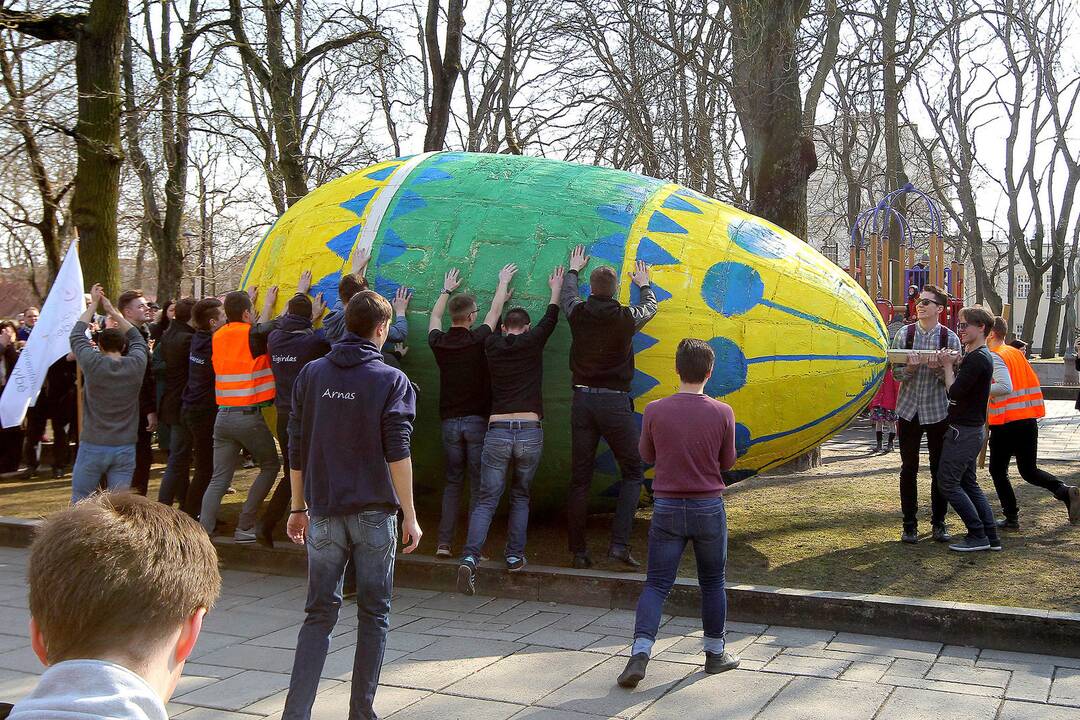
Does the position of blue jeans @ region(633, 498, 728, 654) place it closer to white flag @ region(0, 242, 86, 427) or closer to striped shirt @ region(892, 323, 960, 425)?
striped shirt @ region(892, 323, 960, 425)

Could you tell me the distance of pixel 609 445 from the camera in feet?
22.2

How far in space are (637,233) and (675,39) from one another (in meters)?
8.44

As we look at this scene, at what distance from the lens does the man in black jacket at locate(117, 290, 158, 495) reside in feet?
27.3

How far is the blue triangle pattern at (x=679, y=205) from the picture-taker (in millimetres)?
7176

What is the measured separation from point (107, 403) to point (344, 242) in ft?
6.73

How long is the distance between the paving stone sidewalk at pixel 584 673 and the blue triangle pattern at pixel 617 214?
251 cm

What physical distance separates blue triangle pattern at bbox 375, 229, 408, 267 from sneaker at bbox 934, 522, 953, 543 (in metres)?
4.20

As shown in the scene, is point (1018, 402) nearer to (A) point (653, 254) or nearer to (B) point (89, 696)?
(A) point (653, 254)

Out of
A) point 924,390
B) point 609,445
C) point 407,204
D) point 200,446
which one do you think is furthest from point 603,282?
point 200,446

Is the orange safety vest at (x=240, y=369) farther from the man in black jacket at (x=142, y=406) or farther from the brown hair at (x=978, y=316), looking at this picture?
the brown hair at (x=978, y=316)

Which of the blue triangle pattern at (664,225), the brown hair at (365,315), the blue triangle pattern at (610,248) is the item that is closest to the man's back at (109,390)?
the blue triangle pattern at (610,248)

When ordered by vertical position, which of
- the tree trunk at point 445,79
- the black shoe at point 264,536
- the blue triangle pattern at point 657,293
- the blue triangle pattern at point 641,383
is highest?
the tree trunk at point 445,79

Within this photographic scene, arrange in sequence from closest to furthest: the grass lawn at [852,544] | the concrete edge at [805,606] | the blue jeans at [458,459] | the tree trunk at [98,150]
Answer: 1. the concrete edge at [805,606]
2. the grass lawn at [852,544]
3. the blue jeans at [458,459]
4. the tree trunk at [98,150]

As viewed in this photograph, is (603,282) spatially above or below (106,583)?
above
